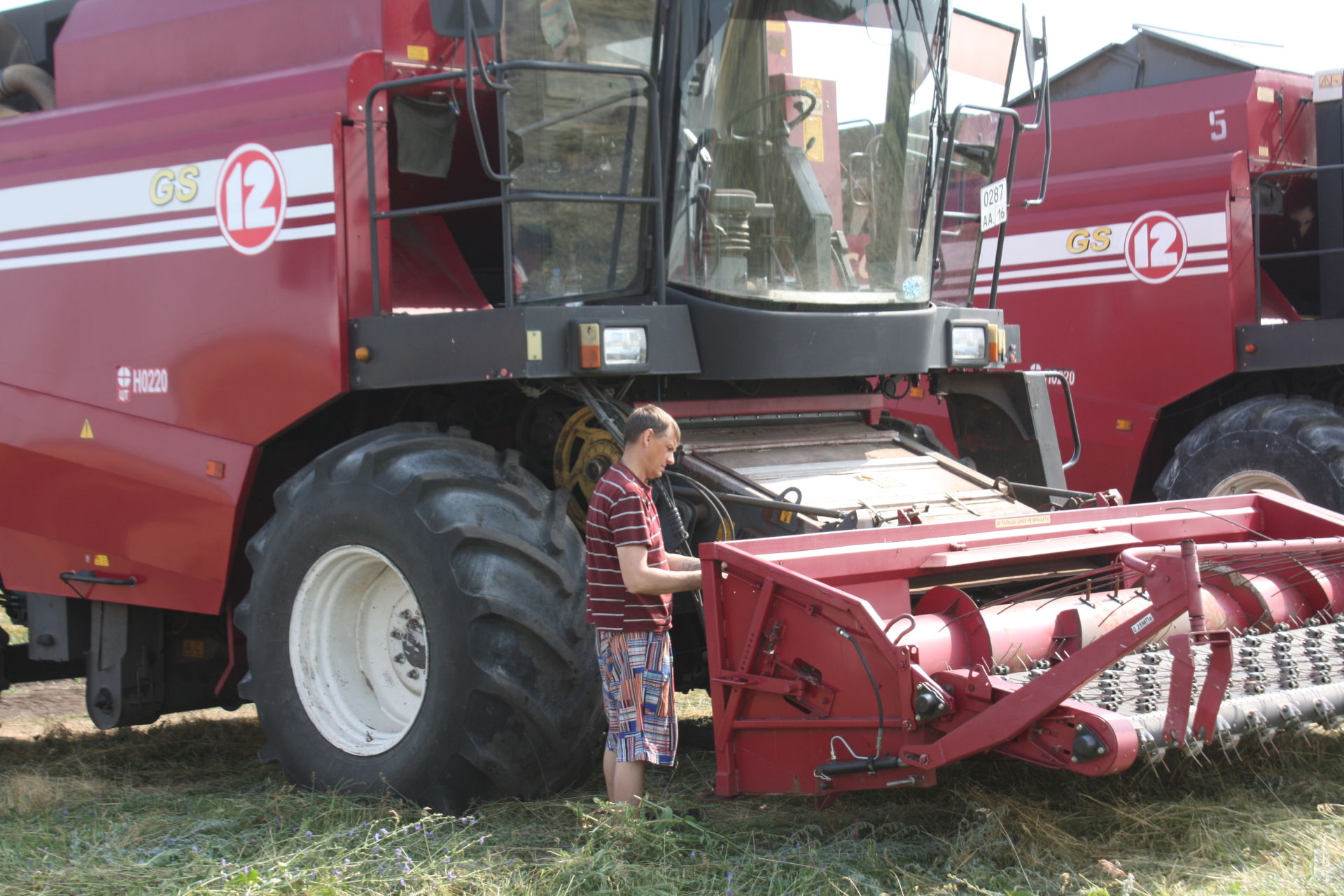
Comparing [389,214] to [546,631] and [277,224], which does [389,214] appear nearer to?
[277,224]

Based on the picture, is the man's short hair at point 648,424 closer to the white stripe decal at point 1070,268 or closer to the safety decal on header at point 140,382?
the safety decal on header at point 140,382

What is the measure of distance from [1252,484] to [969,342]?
2341 millimetres

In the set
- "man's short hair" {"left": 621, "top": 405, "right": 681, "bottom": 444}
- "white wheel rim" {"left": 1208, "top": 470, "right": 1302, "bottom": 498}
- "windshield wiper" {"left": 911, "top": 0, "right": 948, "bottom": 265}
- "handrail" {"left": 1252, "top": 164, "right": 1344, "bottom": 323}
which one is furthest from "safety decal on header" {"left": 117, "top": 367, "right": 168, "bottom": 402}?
"handrail" {"left": 1252, "top": 164, "right": 1344, "bottom": 323}

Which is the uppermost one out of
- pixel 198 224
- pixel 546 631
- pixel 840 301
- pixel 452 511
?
pixel 198 224

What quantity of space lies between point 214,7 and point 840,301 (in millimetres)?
2601

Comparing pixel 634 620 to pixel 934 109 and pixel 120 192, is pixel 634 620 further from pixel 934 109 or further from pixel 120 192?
pixel 120 192

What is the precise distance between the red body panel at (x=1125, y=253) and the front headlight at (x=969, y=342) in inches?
89.7

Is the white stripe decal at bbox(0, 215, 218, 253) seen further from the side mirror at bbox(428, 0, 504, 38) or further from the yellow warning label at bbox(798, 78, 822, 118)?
the yellow warning label at bbox(798, 78, 822, 118)

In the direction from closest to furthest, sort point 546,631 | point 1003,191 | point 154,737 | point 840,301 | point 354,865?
point 354,865 < point 546,631 < point 840,301 < point 1003,191 < point 154,737

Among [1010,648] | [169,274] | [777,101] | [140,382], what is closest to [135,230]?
[169,274]

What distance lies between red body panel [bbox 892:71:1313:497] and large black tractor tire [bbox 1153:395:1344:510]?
0.29 metres

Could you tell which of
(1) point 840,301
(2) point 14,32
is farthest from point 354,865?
(2) point 14,32

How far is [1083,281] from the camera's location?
7.96 m

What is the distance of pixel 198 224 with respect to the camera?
17.1 ft
